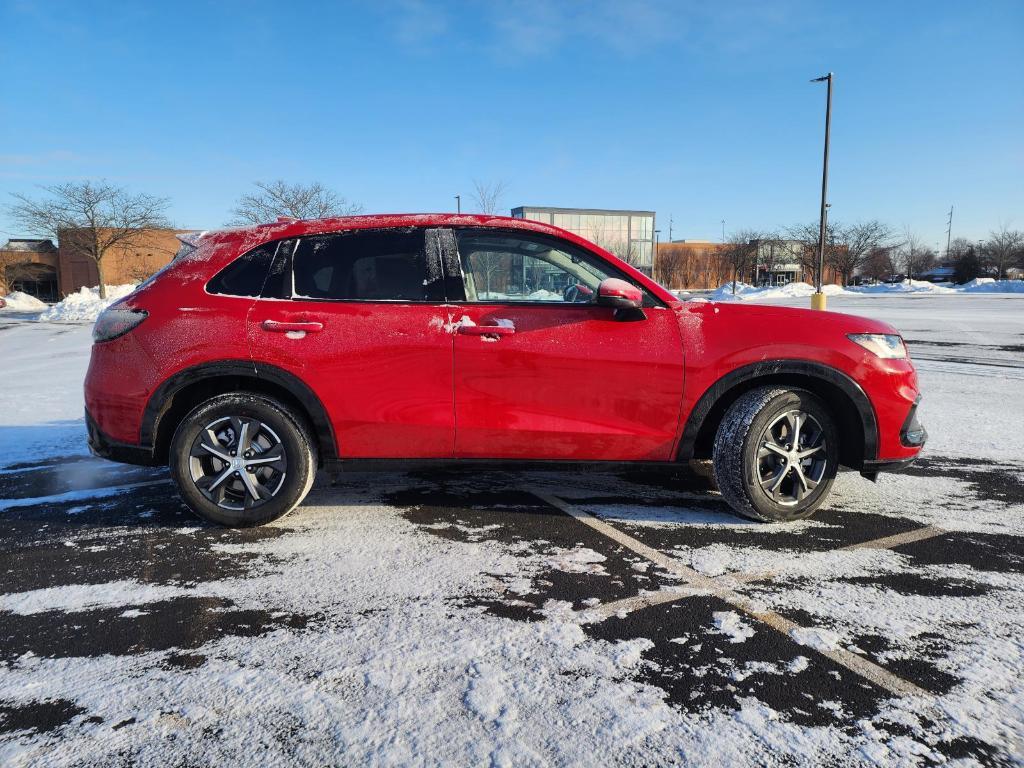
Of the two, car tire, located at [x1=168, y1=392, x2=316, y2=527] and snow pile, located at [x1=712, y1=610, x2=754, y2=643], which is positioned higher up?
car tire, located at [x1=168, y1=392, x2=316, y2=527]

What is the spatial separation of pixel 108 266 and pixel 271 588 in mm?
66139

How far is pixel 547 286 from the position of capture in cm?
367

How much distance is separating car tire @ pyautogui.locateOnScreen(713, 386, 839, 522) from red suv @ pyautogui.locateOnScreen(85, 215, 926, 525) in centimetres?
1

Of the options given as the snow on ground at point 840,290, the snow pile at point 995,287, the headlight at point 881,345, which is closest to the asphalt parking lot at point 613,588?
the headlight at point 881,345

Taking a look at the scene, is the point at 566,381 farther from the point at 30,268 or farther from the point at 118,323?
the point at 30,268

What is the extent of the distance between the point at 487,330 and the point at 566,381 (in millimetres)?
505

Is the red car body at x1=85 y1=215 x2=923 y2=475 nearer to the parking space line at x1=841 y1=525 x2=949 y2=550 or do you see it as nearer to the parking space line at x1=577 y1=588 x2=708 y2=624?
the parking space line at x1=841 y1=525 x2=949 y2=550

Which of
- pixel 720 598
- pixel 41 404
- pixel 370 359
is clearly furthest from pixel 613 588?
pixel 41 404

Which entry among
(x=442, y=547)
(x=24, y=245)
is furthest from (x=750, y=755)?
(x=24, y=245)

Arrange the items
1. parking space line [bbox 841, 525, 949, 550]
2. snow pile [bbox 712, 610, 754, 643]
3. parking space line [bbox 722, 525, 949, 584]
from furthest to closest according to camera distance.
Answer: parking space line [bbox 841, 525, 949, 550], parking space line [bbox 722, 525, 949, 584], snow pile [bbox 712, 610, 754, 643]

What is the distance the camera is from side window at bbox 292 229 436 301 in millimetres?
3600

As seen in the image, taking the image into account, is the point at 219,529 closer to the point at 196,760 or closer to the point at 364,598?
the point at 364,598

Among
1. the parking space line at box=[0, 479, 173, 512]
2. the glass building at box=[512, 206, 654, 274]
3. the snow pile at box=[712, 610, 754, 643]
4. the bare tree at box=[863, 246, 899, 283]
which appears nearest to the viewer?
the snow pile at box=[712, 610, 754, 643]

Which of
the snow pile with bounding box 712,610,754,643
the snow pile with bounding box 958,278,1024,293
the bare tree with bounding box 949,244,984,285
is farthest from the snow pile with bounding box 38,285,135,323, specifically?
the bare tree with bounding box 949,244,984,285
